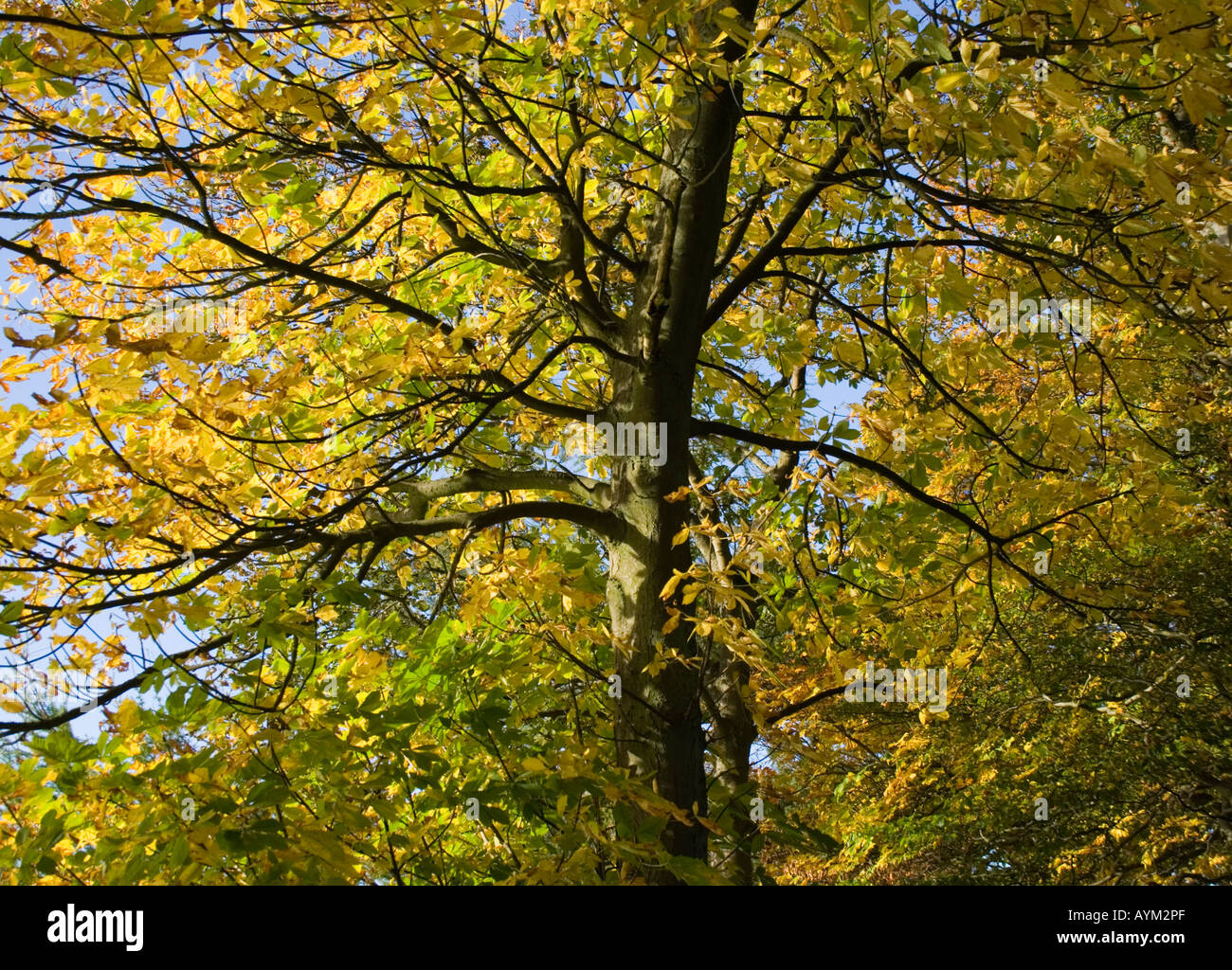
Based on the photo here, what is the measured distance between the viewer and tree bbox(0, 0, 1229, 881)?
2.86m

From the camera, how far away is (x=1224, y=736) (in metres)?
8.50

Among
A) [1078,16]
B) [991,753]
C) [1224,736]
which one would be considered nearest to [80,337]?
[1078,16]

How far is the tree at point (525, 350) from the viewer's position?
286 cm

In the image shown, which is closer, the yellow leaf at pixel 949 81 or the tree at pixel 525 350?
the yellow leaf at pixel 949 81

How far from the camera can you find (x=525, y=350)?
4668 mm

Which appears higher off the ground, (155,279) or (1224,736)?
(155,279)

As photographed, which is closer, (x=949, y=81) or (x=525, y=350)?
(x=949, y=81)

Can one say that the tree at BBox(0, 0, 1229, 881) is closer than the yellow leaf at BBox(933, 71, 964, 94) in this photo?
No

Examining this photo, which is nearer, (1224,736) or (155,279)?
(155,279)

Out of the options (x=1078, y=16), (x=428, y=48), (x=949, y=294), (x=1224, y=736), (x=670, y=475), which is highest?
(x=428, y=48)

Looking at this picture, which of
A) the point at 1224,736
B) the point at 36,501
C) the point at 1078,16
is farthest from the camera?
the point at 1224,736
